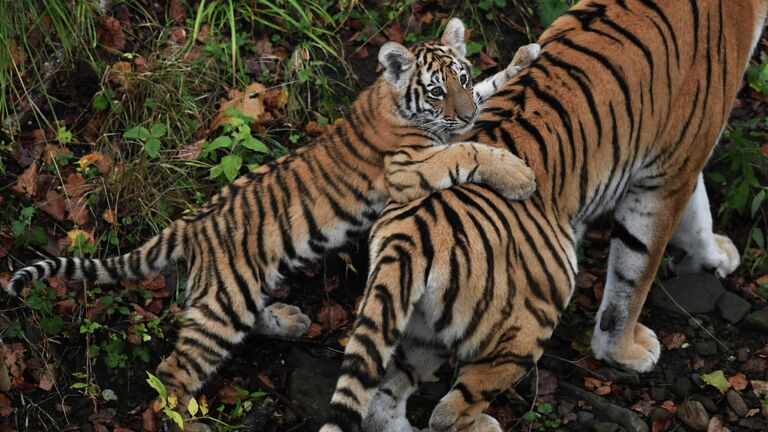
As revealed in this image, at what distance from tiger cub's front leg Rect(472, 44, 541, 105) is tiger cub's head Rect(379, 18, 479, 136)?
0.17 meters

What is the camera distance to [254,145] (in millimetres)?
5508

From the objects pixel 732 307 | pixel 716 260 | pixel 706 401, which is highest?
pixel 716 260

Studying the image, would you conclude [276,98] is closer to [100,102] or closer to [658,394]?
[100,102]

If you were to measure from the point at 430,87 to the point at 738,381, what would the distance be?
2084 millimetres

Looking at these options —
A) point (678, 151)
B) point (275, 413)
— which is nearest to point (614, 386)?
point (678, 151)

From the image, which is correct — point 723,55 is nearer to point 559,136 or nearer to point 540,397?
point 559,136

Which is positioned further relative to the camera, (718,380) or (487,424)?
(718,380)

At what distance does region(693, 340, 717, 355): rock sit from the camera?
5.16m

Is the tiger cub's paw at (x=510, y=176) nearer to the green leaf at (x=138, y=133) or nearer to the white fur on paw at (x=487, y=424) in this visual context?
the white fur on paw at (x=487, y=424)

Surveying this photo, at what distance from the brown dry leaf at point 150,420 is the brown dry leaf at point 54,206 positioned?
1.23 meters

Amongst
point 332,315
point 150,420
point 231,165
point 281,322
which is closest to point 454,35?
point 231,165

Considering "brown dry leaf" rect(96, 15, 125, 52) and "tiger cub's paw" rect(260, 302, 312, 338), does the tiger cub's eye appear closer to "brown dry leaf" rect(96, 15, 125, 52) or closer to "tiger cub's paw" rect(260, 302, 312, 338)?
"tiger cub's paw" rect(260, 302, 312, 338)

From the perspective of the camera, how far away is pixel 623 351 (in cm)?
500

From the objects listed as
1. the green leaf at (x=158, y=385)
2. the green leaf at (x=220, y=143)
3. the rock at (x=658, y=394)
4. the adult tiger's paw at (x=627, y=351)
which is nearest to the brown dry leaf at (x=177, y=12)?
the green leaf at (x=220, y=143)
